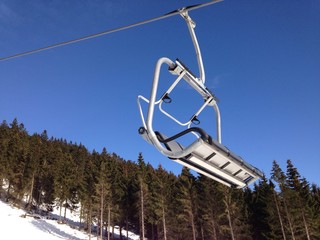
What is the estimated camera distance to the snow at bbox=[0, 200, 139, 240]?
47.8 m

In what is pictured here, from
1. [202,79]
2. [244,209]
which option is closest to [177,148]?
[202,79]

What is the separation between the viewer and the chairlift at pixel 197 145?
4.36 m

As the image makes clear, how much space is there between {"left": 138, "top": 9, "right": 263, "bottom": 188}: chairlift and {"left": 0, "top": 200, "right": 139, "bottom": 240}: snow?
159ft

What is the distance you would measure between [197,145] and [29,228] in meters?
55.5

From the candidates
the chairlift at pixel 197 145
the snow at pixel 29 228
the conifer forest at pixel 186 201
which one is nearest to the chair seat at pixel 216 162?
the chairlift at pixel 197 145

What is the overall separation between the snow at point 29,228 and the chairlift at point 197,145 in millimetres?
48320

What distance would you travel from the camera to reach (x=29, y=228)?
51688 millimetres

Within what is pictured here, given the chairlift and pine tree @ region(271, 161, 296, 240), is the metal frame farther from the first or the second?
pine tree @ region(271, 161, 296, 240)

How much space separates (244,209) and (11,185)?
5538 cm

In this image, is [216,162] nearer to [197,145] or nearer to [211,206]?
[197,145]

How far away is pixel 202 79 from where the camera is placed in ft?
18.2

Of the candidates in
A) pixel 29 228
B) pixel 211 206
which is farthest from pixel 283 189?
pixel 29 228

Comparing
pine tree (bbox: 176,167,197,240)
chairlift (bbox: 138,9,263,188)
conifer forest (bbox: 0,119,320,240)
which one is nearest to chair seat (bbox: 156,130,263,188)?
chairlift (bbox: 138,9,263,188)

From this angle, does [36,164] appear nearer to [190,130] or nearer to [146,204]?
[146,204]
